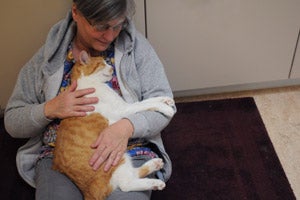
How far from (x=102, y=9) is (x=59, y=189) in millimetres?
557

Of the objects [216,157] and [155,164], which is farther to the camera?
[216,157]

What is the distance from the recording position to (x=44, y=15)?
1.48 metres

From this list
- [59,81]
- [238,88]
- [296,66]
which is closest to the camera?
[59,81]

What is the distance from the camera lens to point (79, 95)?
1.15m

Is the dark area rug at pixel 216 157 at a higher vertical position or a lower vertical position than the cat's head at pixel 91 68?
lower

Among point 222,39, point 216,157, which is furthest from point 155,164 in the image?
point 222,39

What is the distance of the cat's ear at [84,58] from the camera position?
1184 millimetres

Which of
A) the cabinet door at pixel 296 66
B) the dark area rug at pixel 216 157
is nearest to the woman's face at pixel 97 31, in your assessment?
the dark area rug at pixel 216 157

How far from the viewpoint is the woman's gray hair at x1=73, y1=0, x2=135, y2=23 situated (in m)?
1.00

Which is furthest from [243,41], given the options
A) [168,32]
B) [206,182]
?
[206,182]

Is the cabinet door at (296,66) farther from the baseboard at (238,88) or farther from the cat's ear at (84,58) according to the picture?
the cat's ear at (84,58)

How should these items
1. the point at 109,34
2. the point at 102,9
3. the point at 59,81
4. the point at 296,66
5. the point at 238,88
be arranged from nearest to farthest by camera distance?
the point at 102,9, the point at 109,34, the point at 59,81, the point at 296,66, the point at 238,88

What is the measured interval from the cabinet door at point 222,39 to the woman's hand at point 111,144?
2.03 ft

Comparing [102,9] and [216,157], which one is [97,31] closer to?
[102,9]
